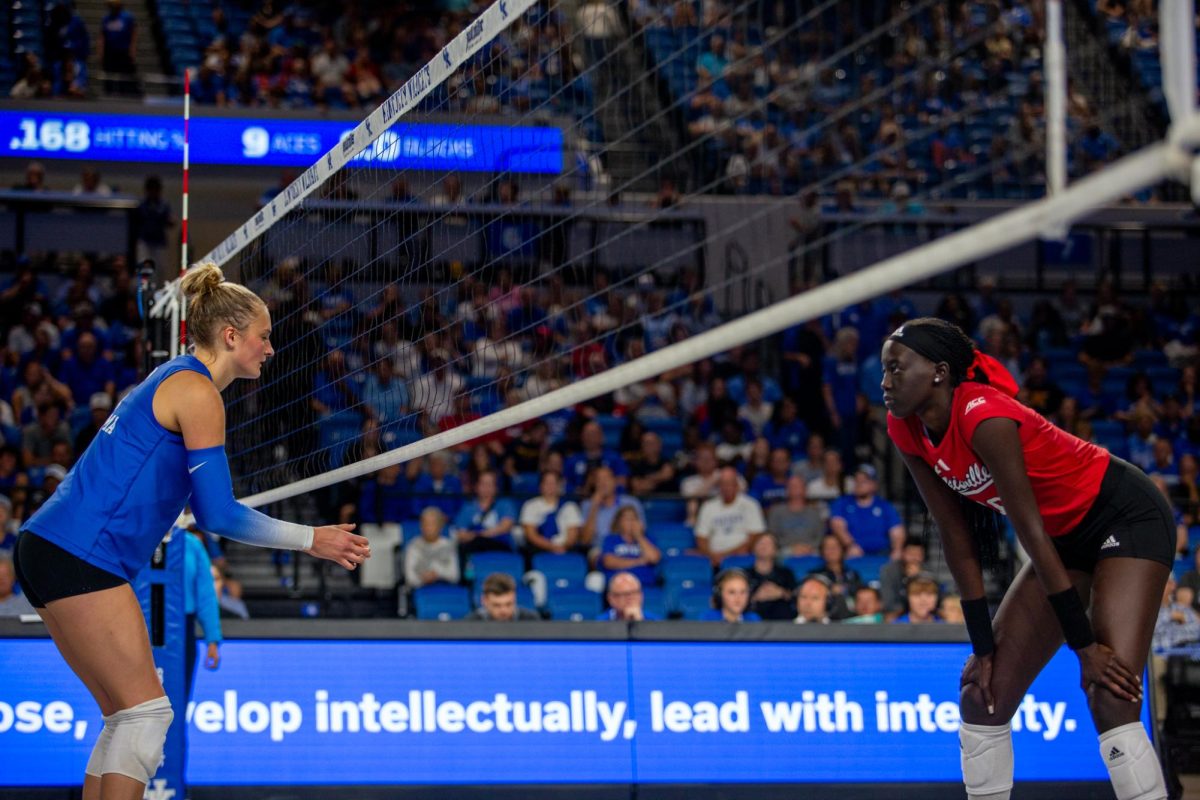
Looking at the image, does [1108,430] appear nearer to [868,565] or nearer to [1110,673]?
[868,565]

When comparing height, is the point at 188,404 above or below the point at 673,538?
below

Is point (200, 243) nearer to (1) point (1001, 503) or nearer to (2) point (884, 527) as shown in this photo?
(2) point (884, 527)

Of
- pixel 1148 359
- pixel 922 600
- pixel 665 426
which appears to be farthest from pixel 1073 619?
pixel 1148 359

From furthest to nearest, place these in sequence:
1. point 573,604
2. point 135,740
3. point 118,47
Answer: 1. point 118,47
2. point 573,604
3. point 135,740

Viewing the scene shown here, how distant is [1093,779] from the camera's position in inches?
305

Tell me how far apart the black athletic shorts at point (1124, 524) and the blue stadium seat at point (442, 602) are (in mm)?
5985

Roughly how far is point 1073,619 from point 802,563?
641cm

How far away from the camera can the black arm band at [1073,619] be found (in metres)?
4.30

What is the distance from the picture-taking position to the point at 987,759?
15.5 feet

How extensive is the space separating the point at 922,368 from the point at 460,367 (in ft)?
19.3

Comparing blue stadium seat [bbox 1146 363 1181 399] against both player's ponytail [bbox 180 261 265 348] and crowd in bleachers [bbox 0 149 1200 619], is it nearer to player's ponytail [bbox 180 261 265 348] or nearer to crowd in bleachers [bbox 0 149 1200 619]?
crowd in bleachers [bbox 0 149 1200 619]

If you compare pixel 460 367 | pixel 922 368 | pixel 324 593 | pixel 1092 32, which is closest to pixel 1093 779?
pixel 922 368

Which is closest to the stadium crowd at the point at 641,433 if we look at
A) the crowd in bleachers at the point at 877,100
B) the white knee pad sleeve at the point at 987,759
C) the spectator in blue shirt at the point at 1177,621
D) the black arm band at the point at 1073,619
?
the spectator in blue shirt at the point at 1177,621

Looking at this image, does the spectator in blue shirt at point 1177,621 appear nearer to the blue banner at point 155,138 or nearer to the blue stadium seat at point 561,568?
the blue stadium seat at point 561,568
